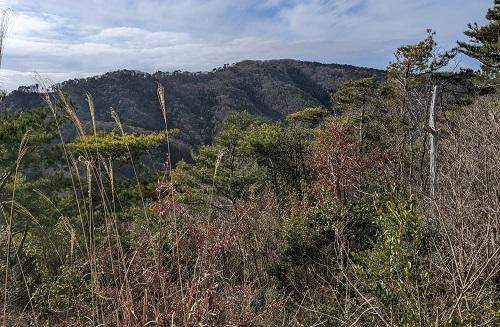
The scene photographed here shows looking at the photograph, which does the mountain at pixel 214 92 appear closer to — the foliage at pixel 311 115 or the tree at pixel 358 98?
the foliage at pixel 311 115

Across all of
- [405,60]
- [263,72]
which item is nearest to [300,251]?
[405,60]

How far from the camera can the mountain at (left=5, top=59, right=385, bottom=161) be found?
6178 cm

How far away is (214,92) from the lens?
78250 mm

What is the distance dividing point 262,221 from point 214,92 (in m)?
70.8

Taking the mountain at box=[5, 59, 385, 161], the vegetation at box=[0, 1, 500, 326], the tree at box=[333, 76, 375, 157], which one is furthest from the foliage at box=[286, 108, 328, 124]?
the mountain at box=[5, 59, 385, 161]

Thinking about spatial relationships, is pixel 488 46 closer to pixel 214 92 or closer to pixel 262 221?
pixel 262 221

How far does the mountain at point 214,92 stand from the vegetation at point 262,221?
134ft

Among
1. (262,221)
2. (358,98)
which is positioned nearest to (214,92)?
(358,98)

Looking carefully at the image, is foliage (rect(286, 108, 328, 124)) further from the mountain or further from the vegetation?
the mountain

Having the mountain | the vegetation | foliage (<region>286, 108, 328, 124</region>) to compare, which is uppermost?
the mountain

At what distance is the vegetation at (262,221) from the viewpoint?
6.54ft

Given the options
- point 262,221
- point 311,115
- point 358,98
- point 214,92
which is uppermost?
point 214,92

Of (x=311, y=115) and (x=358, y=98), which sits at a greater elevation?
(x=358, y=98)

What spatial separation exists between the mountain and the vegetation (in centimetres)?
4085
